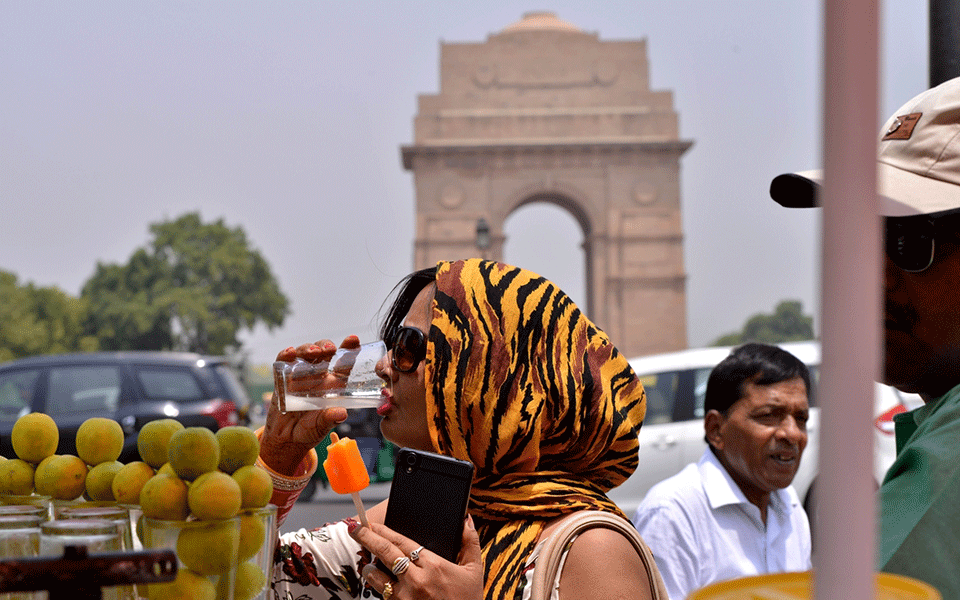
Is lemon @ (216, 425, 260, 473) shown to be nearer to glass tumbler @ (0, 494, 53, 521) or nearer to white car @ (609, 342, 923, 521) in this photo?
glass tumbler @ (0, 494, 53, 521)

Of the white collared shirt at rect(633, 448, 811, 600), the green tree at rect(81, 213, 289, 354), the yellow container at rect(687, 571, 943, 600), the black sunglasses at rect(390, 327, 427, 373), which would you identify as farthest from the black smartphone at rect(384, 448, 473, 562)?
the green tree at rect(81, 213, 289, 354)

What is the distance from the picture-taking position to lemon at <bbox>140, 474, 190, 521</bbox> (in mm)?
1067

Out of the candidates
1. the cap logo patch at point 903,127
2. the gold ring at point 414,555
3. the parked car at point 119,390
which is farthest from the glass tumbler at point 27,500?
the parked car at point 119,390

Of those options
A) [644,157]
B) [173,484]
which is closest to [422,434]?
[173,484]

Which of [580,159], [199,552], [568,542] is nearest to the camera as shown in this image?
[199,552]

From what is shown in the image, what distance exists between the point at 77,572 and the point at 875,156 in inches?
27.8

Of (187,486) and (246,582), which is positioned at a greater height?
(187,486)

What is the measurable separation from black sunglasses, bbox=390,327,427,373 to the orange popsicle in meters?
0.26

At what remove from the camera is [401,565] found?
144cm

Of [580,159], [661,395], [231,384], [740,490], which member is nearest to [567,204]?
[580,159]

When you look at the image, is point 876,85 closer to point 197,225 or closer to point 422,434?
point 422,434

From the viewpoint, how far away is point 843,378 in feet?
1.39

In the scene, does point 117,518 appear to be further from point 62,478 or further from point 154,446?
point 62,478

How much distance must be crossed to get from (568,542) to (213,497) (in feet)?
2.30
